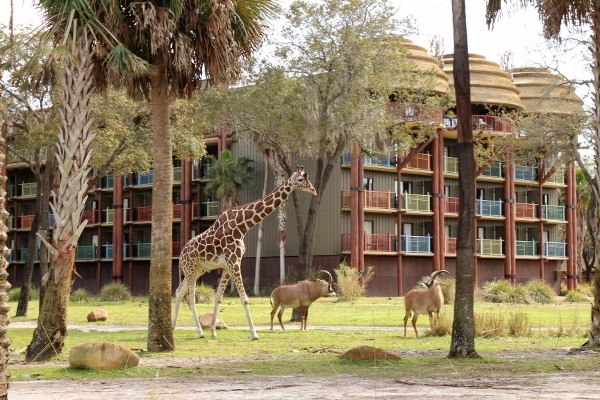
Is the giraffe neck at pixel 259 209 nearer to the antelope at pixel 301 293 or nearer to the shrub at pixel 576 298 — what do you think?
the antelope at pixel 301 293

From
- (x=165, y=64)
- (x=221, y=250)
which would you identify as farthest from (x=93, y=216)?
(x=165, y=64)

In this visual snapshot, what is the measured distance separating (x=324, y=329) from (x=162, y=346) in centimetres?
699

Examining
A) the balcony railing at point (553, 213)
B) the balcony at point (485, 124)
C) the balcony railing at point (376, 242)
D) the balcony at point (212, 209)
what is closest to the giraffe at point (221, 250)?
the balcony railing at point (376, 242)

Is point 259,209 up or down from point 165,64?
down

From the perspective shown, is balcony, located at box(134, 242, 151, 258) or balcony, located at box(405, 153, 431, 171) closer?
balcony, located at box(405, 153, 431, 171)

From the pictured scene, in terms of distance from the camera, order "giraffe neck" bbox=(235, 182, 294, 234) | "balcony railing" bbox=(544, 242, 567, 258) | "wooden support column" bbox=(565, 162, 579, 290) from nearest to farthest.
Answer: "giraffe neck" bbox=(235, 182, 294, 234) → "balcony railing" bbox=(544, 242, 567, 258) → "wooden support column" bbox=(565, 162, 579, 290)

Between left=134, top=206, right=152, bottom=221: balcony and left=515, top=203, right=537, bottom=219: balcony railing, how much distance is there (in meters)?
24.4

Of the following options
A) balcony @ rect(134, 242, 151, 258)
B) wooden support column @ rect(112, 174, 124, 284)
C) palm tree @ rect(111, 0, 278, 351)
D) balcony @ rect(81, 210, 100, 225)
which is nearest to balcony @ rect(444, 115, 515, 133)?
balcony @ rect(134, 242, 151, 258)

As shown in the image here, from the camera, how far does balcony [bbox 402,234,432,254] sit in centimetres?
5688

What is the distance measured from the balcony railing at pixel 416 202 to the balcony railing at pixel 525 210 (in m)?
8.40

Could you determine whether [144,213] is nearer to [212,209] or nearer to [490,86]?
[212,209]

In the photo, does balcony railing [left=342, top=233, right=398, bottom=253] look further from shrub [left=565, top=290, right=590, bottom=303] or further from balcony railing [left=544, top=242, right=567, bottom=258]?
balcony railing [left=544, top=242, right=567, bottom=258]

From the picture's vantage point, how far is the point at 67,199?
16.7 metres

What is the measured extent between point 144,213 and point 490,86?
79.7ft
